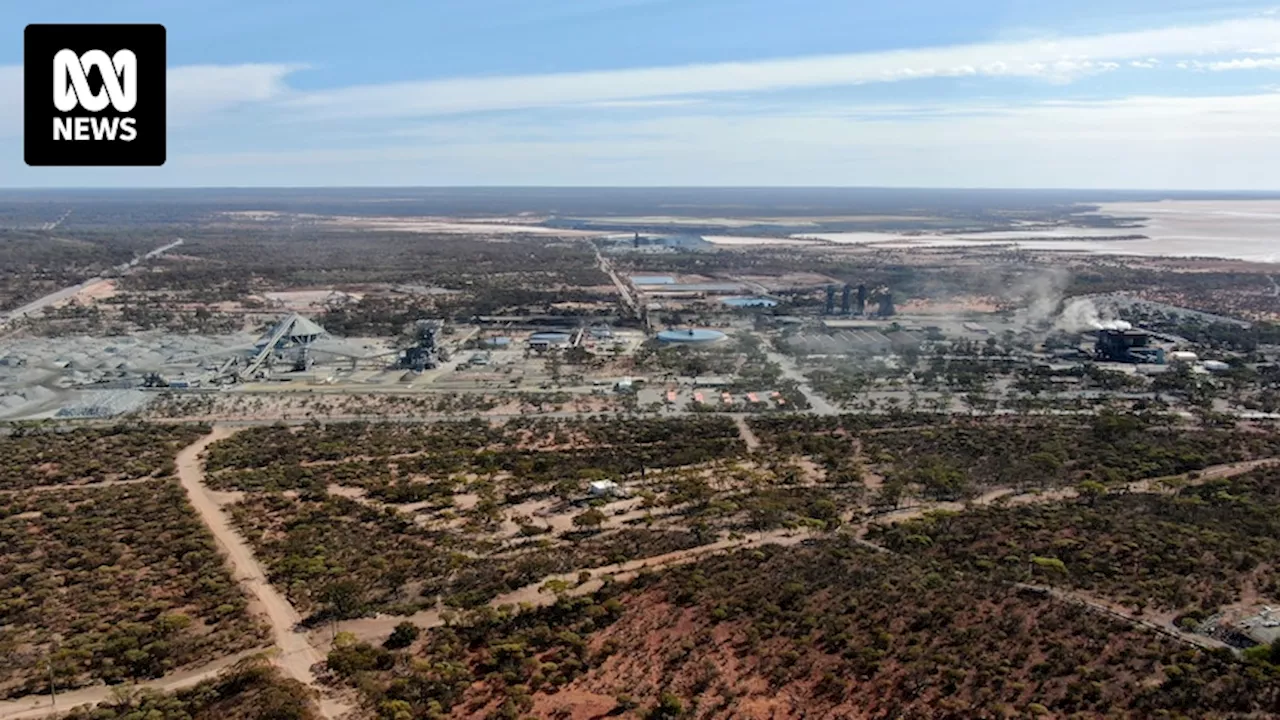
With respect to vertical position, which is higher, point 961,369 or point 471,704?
point 961,369

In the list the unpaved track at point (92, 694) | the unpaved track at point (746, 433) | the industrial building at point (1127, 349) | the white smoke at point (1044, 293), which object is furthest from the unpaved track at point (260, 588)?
the white smoke at point (1044, 293)

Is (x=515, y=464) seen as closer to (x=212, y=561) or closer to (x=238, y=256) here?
(x=212, y=561)

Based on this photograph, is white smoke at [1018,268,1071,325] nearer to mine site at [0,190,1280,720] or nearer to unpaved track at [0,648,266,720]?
mine site at [0,190,1280,720]

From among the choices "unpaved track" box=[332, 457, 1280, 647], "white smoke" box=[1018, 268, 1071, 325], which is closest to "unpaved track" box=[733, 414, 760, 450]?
"unpaved track" box=[332, 457, 1280, 647]

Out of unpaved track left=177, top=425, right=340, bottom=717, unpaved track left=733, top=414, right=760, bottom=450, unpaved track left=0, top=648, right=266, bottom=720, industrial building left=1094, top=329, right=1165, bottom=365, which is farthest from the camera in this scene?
industrial building left=1094, top=329, right=1165, bottom=365

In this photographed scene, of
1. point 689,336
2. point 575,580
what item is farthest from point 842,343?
point 575,580

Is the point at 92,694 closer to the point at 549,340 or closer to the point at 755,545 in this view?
the point at 755,545

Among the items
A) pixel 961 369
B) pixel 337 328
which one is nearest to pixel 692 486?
pixel 961 369
